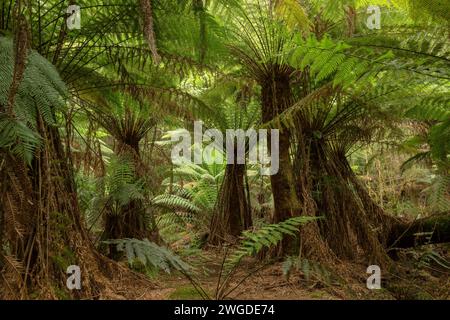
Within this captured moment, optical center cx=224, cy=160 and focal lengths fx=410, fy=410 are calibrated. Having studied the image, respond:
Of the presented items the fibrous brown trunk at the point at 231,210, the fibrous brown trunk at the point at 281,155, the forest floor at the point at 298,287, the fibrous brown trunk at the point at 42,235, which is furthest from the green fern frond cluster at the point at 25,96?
the fibrous brown trunk at the point at 231,210

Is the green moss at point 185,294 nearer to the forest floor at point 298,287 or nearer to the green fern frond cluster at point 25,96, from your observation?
the forest floor at point 298,287

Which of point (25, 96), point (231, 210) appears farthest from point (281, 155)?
point (25, 96)

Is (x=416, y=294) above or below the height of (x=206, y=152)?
below

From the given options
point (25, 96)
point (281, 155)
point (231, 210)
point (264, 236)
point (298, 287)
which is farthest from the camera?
point (231, 210)

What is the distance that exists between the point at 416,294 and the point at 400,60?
1.20 meters

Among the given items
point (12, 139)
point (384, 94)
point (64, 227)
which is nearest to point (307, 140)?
point (384, 94)

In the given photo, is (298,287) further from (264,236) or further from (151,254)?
(151,254)

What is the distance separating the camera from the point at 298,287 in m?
2.21

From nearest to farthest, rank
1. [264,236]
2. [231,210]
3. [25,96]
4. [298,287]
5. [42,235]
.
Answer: [25,96] → [42,235] → [264,236] → [298,287] → [231,210]

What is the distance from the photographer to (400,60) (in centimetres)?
209

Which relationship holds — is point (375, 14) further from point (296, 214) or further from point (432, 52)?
point (296, 214)

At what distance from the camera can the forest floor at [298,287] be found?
80.3 inches

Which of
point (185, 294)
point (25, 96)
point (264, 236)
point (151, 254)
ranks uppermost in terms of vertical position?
point (25, 96)

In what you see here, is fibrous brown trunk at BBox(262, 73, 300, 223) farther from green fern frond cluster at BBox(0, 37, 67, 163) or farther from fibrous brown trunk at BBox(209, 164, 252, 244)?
green fern frond cluster at BBox(0, 37, 67, 163)
